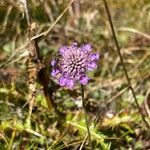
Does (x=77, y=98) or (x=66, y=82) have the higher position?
(x=66, y=82)

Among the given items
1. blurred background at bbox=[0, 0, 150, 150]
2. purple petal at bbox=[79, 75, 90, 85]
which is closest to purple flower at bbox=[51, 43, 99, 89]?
purple petal at bbox=[79, 75, 90, 85]

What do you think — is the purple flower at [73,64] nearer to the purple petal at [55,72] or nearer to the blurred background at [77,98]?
the purple petal at [55,72]

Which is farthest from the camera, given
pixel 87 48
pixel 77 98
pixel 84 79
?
pixel 77 98

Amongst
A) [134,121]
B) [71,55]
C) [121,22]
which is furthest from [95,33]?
[71,55]

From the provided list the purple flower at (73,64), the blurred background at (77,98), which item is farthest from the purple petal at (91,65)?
the blurred background at (77,98)

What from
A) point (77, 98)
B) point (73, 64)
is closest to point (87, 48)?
point (73, 64)

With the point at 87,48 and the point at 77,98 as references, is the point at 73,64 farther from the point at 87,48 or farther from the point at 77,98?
the point at 77,98
